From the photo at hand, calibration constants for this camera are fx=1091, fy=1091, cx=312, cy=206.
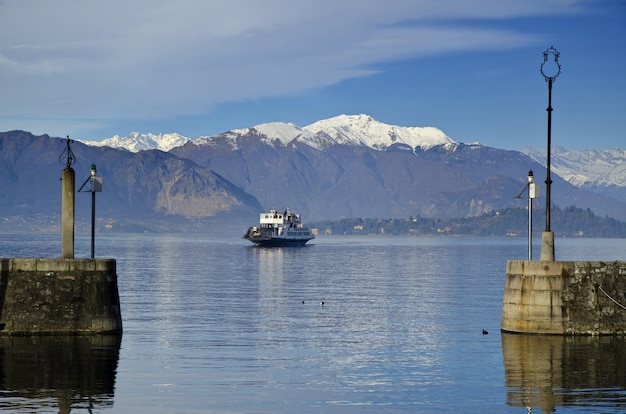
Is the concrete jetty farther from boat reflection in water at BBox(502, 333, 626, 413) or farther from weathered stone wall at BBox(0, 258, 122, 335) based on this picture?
boat reflection in water at BBox(502, 333, 626, 413)

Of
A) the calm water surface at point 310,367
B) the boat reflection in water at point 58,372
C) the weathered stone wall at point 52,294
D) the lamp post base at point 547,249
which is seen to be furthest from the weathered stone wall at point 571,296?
the weathered stone wall at point 52,294

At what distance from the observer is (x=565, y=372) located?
34.8 meters

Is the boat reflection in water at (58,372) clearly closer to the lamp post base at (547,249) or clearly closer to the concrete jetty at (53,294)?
the concrete jetty at (53,294)

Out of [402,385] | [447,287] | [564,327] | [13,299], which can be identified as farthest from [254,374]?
[447,287]

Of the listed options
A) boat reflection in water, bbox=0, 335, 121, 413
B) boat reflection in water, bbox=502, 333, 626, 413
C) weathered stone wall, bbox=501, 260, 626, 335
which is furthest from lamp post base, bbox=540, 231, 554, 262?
boat reflection in water, bbox=0, 335, 121, 413

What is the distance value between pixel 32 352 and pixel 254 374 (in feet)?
25.3

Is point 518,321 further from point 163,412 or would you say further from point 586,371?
point 163,412

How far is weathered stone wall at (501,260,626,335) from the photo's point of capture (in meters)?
41.2

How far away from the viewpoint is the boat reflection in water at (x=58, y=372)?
29.4 metres

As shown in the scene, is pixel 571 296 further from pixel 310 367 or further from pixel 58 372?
pixel 58 372

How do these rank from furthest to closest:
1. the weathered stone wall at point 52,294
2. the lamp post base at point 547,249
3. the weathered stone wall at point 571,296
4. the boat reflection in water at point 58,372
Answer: the lamp post base at point 547,249, the weathered stone wall at point 571,296, the weathered stone wall at point 52,294, the boat reflection in water at point 58,372

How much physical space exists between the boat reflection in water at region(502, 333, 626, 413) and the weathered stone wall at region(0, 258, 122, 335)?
49.6 feet

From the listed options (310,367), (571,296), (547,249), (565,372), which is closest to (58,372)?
(310,367)

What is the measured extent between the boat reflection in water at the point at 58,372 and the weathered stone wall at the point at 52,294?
0.55m
